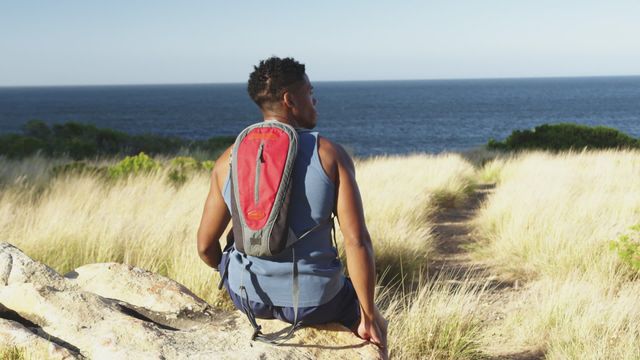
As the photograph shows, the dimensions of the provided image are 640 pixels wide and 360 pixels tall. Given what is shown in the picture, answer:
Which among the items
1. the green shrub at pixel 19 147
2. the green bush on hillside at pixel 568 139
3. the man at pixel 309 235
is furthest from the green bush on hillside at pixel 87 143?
the man at pixel 309 235

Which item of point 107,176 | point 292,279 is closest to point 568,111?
point 107,176

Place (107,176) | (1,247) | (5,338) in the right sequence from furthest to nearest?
(107,176), (1,247), (5,338)

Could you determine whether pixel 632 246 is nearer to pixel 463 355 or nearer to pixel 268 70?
pixel 463 355

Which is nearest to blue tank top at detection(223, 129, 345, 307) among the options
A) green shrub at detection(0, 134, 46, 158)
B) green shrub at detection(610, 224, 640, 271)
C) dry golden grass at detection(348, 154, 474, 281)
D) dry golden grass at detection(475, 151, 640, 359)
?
dry golden grass at detection(475, 151, 640, 359)

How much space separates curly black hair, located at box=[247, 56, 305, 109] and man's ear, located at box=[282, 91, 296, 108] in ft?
0.05

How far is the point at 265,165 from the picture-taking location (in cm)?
276

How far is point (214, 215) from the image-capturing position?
3168mm

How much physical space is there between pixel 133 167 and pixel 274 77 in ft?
26.5

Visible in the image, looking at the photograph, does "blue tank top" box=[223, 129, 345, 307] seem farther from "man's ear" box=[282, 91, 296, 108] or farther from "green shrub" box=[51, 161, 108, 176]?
"green shrub" box=[51, 161, 108, 176]

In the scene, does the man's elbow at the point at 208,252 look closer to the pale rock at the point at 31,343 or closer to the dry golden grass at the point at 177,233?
the pale rock at the point at 31,343

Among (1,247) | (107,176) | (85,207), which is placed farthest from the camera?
(107,176)

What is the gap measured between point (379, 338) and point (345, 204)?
646 millimetres

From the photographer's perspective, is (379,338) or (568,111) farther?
(568,111)

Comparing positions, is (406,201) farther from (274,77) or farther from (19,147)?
(19,147)
